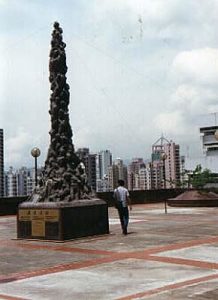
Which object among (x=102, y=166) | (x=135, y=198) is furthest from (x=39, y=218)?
(x=102, y=166)

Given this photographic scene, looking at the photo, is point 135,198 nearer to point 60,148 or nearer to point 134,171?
point 60,148

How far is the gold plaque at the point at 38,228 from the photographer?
1509cm

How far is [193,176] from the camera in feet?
109

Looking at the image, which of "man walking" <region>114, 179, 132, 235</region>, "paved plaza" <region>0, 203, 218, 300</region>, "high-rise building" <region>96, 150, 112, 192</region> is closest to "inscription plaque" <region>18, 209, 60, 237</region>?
"paved plaza" <region>0, 203, 218, 300</region>

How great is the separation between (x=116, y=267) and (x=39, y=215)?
535 centimetres

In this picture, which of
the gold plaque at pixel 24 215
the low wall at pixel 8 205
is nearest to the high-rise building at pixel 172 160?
the low wall at pixel 8 205

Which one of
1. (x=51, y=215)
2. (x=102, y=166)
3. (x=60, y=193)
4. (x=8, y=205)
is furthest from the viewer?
(x=102, y=166)

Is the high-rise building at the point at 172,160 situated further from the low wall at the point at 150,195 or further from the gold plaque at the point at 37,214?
the gold plaque at the point at 37,214

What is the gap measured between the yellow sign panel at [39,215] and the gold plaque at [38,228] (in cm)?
11

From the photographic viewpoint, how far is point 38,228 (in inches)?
598

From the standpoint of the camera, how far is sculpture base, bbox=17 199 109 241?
48.5 ft

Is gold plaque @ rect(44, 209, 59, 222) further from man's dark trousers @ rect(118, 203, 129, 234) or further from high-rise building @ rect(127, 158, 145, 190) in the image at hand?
high-rise building @ rect(127, 158, 145, 190)

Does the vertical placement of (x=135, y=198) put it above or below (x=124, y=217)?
above

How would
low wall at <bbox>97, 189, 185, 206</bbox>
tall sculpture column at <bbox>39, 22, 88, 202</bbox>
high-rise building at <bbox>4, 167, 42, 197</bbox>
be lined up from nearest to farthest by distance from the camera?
tall sculpture column at <bbox>39, 22, 88, 202</bbox> → low wall at <bbox>97, 189, 185, 206</bbox> → high-rise building at <bbox>4, 167, 42, 197</bbox>
